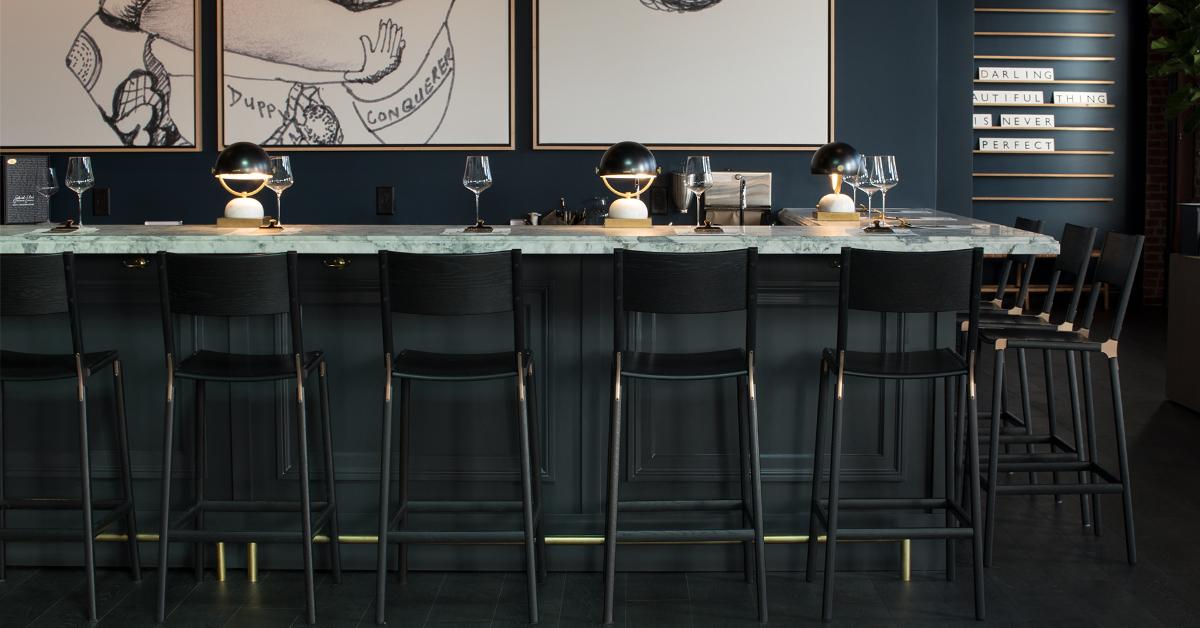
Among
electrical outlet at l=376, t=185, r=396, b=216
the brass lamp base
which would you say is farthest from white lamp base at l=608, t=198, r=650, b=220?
electrical outlet at l=376, t=185, r=396, b=216

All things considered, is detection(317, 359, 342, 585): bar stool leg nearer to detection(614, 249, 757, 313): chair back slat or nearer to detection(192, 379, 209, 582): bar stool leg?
detection(192, 379, 209, 582): bar stool leg

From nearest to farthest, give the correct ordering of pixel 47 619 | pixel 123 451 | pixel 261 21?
pixel 47 619 < pixel 123 451 < pixel 261 21

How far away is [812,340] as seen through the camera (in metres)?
3.73

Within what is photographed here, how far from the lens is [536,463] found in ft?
11.9

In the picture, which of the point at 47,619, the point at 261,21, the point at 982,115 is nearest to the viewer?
the point at 47,619

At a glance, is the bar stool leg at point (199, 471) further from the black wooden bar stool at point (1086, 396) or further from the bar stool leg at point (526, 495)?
the black wooden bar stool at point (1086, 396)

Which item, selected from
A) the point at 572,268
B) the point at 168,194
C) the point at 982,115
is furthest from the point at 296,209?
the point at 982,115

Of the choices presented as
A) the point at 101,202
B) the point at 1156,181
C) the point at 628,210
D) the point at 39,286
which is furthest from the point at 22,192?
the point at 1156,181

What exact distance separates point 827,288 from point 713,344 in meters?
0.40

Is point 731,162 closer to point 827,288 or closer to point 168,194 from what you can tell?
point 827,288

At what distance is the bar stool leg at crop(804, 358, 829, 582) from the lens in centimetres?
353

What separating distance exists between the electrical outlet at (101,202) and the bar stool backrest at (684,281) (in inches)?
141

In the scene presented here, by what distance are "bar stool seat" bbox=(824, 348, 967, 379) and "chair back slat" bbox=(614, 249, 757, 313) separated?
42 centimetres

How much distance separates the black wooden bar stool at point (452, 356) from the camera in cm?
326
